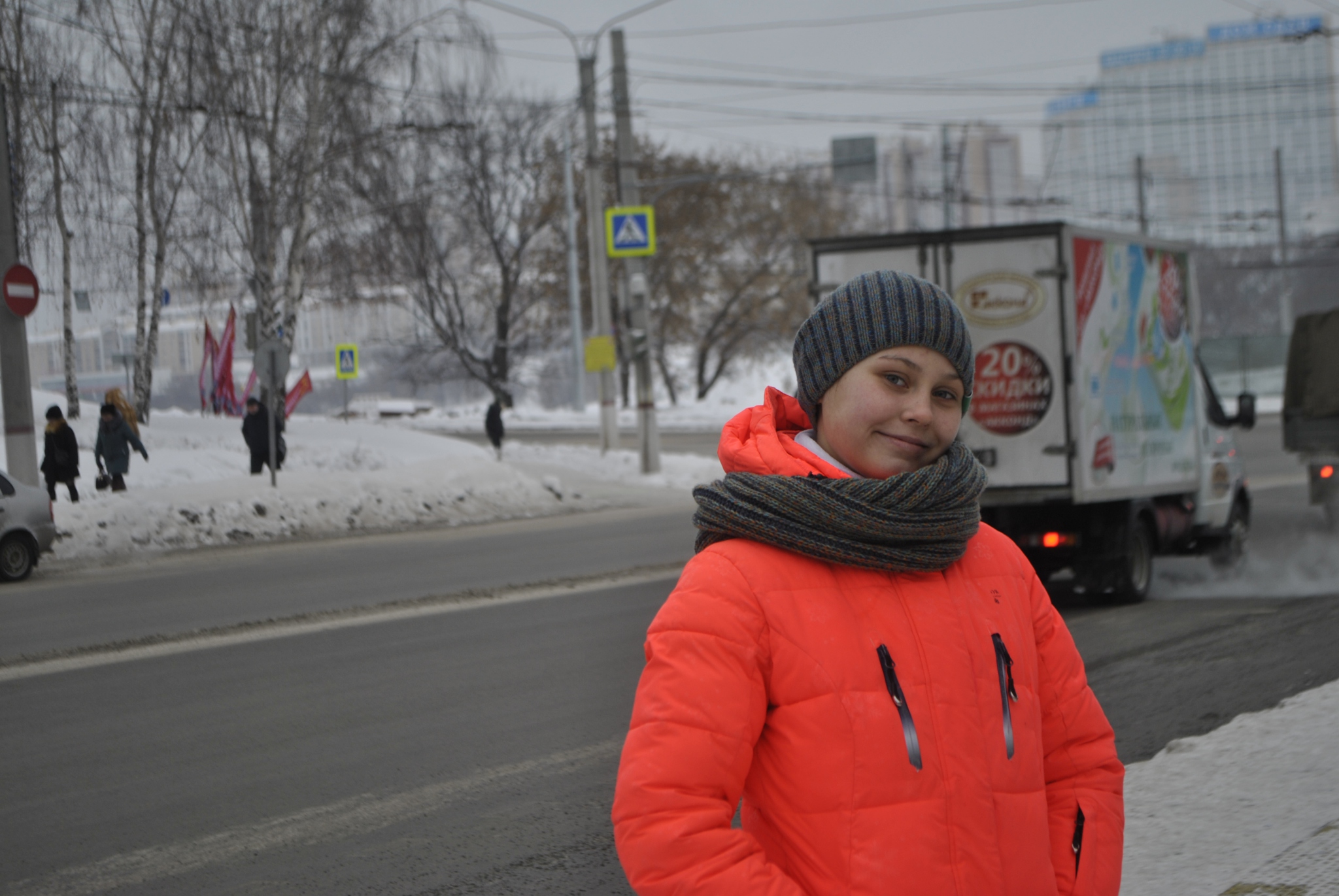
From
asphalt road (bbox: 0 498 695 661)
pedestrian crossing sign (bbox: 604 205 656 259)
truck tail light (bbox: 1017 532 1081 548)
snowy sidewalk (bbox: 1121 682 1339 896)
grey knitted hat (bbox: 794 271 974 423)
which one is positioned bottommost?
asphalt road (bbox: 0 498 695 661)

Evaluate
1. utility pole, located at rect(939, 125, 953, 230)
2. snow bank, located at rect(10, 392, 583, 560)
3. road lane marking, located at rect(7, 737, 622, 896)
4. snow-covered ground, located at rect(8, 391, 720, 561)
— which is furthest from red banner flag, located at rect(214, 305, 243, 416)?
road lane marking, located at rect(7, 737, 622, 896)

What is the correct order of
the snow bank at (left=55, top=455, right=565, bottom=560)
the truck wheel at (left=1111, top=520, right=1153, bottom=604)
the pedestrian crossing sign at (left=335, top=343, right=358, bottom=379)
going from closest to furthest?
the truck wheel at (left=1111, top=520, right=1153, bottom=604) < the snow bank at (left=55, top=455, right=565, bottom=560) < the pedestrian crossing sign at (left=335, top=343, right=358, bottom=379)

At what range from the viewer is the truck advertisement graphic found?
388 inches

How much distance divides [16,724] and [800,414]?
19.7ft

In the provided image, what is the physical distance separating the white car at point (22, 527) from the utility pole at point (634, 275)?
36.6 feet

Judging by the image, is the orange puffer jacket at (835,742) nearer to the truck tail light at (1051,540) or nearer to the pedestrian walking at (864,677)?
the pedestrian walking at (864,677)

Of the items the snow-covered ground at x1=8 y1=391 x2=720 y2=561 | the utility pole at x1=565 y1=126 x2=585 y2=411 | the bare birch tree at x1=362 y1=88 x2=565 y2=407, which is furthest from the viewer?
the bare birch tree at x1=362 y1=88 x2=565 y2=407

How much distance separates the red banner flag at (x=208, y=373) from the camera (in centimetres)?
2861

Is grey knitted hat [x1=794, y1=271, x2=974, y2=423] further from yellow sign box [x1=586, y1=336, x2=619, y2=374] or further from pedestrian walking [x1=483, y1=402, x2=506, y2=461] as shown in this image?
pedestrian walking [x1=483, y1=402, x2=506, y2=461]

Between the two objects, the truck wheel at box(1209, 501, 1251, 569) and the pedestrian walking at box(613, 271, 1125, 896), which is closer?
the pedestrian walking at box(613, 271, 1125, 896)

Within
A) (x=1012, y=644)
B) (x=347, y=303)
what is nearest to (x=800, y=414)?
(x=1012, y=644)

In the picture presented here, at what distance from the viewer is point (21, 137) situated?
2286cm

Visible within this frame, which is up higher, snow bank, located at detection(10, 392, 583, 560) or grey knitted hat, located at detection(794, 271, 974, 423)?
grey knitted hat, located at detection(794, 271, 974, 423)

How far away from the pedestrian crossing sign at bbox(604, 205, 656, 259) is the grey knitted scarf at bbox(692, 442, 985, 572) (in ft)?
69.1
